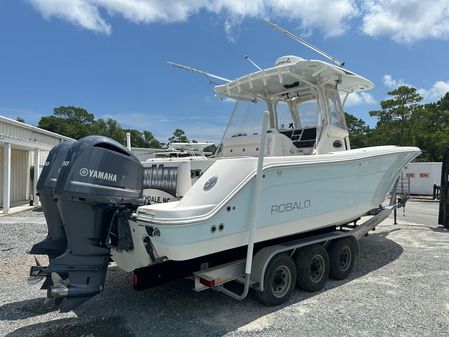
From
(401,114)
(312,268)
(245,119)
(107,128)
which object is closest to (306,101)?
(245,119)

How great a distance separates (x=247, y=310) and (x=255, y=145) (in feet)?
8.02

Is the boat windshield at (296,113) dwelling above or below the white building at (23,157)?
above

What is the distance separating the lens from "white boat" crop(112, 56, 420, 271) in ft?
11.9

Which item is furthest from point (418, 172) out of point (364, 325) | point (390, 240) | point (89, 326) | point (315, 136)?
point (89, 326)

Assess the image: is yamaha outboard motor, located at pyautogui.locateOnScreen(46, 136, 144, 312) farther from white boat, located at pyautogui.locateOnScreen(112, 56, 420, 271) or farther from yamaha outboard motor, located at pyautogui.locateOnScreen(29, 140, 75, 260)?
yamaha outboard motor, located at pyautogui.locateOnScreen(29, 140, 75, 260)

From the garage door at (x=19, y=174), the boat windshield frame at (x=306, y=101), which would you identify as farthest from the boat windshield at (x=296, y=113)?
the garage door at (x=19, y=174)

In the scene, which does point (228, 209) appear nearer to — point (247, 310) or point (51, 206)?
→ point (247, 310)

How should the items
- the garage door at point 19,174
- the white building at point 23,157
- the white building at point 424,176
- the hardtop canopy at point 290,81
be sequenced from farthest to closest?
the white building at point 424,176, the garage door at point 19,174, the white building at point 23,157, the hardtop canopy at point 290,81

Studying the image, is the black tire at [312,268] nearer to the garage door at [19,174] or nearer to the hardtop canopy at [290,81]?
the hardtop canopy at [290,81]

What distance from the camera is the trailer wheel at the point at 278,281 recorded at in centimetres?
427

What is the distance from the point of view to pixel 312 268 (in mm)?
4953

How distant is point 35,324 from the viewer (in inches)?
154

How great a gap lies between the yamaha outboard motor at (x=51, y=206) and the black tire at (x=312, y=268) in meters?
2.85

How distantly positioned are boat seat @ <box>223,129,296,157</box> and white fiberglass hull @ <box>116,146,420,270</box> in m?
0.67
